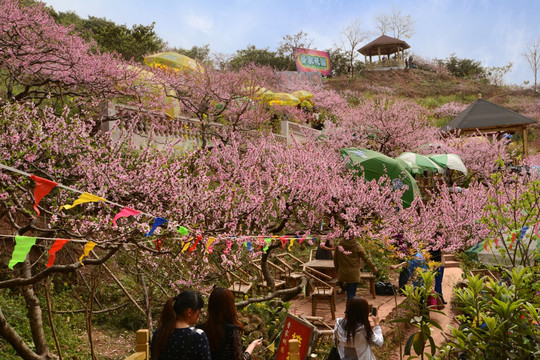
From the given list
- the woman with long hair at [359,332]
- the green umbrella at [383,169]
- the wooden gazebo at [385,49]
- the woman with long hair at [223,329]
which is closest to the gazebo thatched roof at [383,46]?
the wooden gazebo at [385,49]

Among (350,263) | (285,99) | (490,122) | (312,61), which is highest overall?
(312,61)

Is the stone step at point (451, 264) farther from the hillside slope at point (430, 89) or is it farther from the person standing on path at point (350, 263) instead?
Result: the hillside slope at point (430, 89)

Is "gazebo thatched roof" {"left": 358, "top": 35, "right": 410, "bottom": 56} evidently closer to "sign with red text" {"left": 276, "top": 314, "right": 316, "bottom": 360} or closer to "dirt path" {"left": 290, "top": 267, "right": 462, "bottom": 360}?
"dirt path" {"left": 290, "top": 267, "right": 462, "bottom": 360}

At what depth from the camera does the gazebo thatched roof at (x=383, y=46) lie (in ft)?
190

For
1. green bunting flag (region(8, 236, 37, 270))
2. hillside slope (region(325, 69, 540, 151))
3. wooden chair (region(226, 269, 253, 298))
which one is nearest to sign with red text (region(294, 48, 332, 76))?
hillside slope (region(325, 69, 540, 151))

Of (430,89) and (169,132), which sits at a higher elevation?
(430,89)

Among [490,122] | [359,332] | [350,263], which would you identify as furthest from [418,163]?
[490,122]

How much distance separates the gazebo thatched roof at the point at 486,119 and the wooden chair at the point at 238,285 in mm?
22451

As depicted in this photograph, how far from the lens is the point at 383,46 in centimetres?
5872

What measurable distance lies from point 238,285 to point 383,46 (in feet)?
181

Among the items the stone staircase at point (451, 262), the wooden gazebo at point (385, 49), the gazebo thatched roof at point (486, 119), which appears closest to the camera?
the stone staircase at point (451, 262)

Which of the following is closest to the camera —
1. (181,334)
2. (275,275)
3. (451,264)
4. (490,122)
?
(181,334)

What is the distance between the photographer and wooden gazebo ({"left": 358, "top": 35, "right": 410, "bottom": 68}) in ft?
190

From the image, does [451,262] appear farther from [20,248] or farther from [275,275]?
[20,248]
